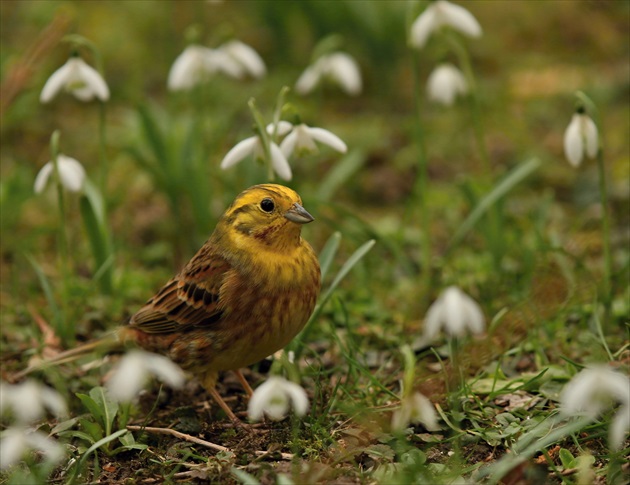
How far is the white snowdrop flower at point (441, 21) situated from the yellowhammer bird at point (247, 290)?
153cm

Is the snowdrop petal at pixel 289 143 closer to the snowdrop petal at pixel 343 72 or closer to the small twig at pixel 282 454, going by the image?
the small twig at pixel 282 454

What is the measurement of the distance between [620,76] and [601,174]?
162 inches

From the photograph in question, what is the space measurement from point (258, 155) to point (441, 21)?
1.45 m

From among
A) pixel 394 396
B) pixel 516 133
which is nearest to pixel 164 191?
pixel 394 396

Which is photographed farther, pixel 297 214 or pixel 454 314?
pixel 297 214

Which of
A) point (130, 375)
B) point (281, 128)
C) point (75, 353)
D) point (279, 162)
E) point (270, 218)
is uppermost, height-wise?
point (281, 128)

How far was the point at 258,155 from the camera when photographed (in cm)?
446

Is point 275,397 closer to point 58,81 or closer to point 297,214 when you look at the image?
point 297,214

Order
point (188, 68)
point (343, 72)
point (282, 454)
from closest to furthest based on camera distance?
point (282, 454), point (188, 68), point (343, 72)

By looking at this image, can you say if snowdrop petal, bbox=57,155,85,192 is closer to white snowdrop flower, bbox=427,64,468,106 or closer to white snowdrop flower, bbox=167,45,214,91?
white snowdrop flower, bbox=167,45,214,91

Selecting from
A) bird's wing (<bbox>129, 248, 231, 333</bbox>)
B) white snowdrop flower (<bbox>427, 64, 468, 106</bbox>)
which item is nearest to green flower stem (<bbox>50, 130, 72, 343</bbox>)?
bird's wing (<bbox>129, 248, 231, 333</bbox>)

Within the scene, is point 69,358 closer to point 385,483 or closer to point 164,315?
point 164,315

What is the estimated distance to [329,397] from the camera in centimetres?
434

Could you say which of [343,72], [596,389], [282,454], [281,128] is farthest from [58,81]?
[596,389]
